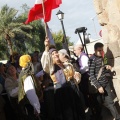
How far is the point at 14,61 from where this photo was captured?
8.56 m

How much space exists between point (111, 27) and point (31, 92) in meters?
2.09

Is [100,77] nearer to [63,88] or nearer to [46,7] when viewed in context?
[63,88]

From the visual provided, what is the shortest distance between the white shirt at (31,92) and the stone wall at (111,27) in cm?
176

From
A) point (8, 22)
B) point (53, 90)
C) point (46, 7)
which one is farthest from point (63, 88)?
point (8, 22)

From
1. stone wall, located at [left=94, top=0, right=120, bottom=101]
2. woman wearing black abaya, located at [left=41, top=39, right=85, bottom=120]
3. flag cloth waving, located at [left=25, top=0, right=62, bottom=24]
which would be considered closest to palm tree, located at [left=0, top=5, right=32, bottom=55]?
flag cloth waving, located at [left=25, top=0, right=62, bottom=24]

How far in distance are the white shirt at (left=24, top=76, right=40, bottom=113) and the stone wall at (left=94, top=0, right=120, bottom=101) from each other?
176 cm

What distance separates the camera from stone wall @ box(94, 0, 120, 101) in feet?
17.9

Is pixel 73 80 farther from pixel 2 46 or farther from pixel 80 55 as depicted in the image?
pixel 2 46

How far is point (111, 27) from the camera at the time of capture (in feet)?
18.4

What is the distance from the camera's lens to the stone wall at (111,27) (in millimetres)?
5465

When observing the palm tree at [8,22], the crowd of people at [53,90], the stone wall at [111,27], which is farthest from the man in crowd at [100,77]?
the palm tree at [8,22]

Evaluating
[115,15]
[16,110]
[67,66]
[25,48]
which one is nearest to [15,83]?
[16,110]

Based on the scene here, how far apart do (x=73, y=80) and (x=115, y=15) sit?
153cm

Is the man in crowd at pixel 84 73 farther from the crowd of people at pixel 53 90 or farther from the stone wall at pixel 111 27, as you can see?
the stone wall at pixel 111 27
